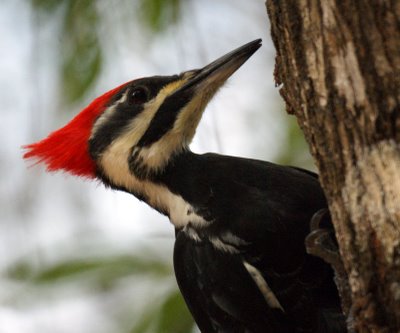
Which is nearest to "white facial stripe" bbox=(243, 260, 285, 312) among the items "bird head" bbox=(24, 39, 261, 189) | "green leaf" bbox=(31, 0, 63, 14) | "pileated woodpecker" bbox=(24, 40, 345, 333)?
"pileated woodpecker" bbox=(24, 40, 345, 333)

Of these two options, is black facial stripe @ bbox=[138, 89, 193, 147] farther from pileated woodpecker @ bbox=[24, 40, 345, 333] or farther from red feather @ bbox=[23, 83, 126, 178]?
red feather @ bbox=[23, 83, 126, 178]

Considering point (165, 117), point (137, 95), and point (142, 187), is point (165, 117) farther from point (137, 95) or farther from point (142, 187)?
point (142, 187)

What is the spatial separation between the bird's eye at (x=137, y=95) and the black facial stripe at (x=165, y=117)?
0.14m

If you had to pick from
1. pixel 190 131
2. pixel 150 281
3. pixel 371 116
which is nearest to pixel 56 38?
pixel 190 131

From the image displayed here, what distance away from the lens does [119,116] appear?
3.58 meters

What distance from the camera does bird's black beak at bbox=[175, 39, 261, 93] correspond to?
333 cm

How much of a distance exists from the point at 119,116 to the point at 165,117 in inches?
10.1

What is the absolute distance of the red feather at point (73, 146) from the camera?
142 inches

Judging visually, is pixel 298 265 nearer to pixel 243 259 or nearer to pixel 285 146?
pixel 243 259

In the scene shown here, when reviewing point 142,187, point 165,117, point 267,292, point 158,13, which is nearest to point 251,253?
point 267,292

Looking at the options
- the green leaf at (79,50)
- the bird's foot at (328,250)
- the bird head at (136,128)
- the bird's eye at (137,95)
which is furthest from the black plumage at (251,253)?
the green leaf at (79,50)

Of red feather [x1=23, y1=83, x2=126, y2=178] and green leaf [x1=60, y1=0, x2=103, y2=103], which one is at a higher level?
green leaf [x1=60, y1=0, x2=103, y2=103]

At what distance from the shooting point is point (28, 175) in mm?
4098

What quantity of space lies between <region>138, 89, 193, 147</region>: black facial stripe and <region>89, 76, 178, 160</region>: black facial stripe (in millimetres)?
110
